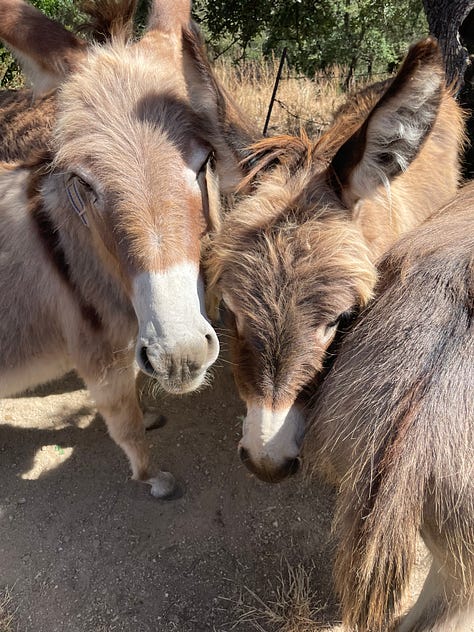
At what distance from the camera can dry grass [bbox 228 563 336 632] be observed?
240 cm

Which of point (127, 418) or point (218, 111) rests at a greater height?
point (218, 111)

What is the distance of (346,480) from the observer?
1561 mm

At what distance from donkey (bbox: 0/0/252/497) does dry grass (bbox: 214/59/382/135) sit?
4194mm

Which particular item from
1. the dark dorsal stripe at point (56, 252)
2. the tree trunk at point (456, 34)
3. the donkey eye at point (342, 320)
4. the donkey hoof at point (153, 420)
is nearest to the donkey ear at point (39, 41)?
the dark dorsal stripe at point (56, 252)

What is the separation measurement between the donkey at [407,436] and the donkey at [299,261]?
0.12 meters

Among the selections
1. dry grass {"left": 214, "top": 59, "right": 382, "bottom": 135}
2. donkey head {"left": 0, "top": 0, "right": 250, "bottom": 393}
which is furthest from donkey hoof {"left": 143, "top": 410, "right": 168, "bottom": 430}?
dry grass {"left": 214, "top": 59, "right": 382, "bottom": 135}

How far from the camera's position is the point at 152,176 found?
192 centimetres

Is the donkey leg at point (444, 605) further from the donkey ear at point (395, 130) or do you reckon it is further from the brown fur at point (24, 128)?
the brown fur at point (24, 128)

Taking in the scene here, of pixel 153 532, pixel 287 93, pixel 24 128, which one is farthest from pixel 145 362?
pixel 287 93

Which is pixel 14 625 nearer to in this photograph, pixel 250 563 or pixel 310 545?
pixel 250 563

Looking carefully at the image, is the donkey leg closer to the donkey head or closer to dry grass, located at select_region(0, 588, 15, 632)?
the donkey head

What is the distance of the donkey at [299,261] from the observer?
1.68 m

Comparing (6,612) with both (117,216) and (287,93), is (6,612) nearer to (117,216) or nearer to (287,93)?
(117,216)

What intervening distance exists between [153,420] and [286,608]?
5.03ft
